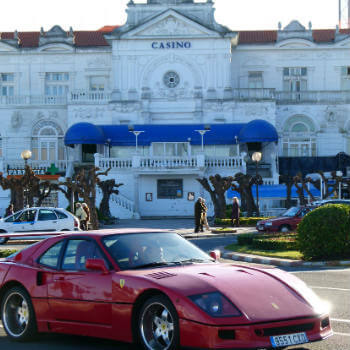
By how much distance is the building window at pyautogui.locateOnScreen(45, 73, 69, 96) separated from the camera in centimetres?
6091

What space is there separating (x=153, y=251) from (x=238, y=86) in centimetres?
5271

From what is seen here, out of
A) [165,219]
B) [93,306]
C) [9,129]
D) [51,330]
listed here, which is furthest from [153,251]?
[9,129]

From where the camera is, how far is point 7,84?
60844mm

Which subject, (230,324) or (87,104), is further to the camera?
(87,104)

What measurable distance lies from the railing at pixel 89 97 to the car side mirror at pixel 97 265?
47.6 m

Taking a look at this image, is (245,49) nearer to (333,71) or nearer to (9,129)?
(333,71)

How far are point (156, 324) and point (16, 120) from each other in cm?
5278

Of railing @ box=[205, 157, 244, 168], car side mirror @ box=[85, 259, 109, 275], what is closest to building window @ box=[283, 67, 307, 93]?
railing @ box=[205, 157, 244, 168]

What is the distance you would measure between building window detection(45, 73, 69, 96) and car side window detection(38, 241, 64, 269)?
52.6m

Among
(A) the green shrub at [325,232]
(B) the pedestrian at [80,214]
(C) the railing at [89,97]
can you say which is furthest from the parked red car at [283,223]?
(C) the railing at [89,97]

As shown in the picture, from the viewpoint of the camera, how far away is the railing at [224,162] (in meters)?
49.4

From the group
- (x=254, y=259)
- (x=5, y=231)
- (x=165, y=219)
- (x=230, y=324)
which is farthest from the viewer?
(x=165, y=219)

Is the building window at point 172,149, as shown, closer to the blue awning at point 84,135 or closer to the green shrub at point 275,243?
the blue awning at point 84,135

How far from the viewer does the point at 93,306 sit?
8.30m
